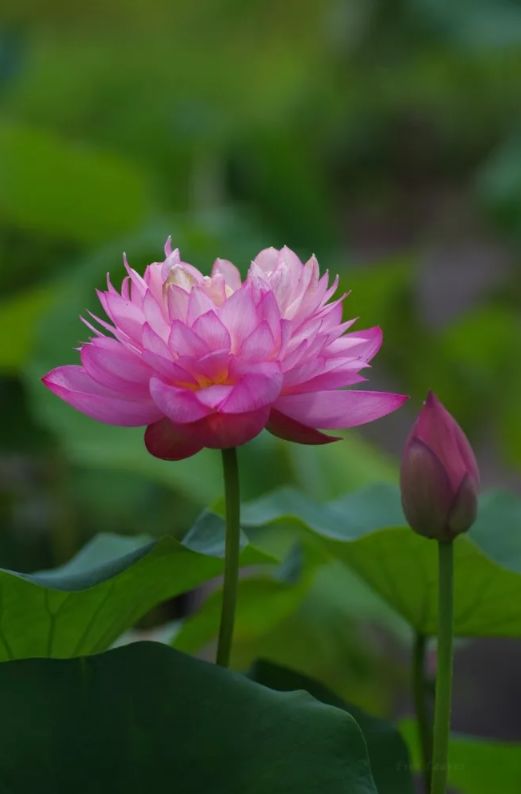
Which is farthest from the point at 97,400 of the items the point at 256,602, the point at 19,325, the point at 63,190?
the point at 63,190

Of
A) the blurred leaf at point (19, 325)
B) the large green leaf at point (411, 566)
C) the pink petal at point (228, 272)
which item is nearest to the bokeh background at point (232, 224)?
the blurred leaf at point (19, 325)

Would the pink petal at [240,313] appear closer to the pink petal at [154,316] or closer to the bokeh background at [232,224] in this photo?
the pink petal at [154,316]

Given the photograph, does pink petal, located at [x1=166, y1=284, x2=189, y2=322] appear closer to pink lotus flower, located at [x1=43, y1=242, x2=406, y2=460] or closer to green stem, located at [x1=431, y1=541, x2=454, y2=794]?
pink lotus flower, located at [x1=43, y1=242, x2=406, y2=460]

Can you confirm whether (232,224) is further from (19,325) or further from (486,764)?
(486,764)

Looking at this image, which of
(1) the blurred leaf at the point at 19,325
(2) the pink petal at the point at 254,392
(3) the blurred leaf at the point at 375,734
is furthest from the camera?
(1) the blurred leaf at the point at 19,325

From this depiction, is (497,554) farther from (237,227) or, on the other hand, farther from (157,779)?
(237,227)
